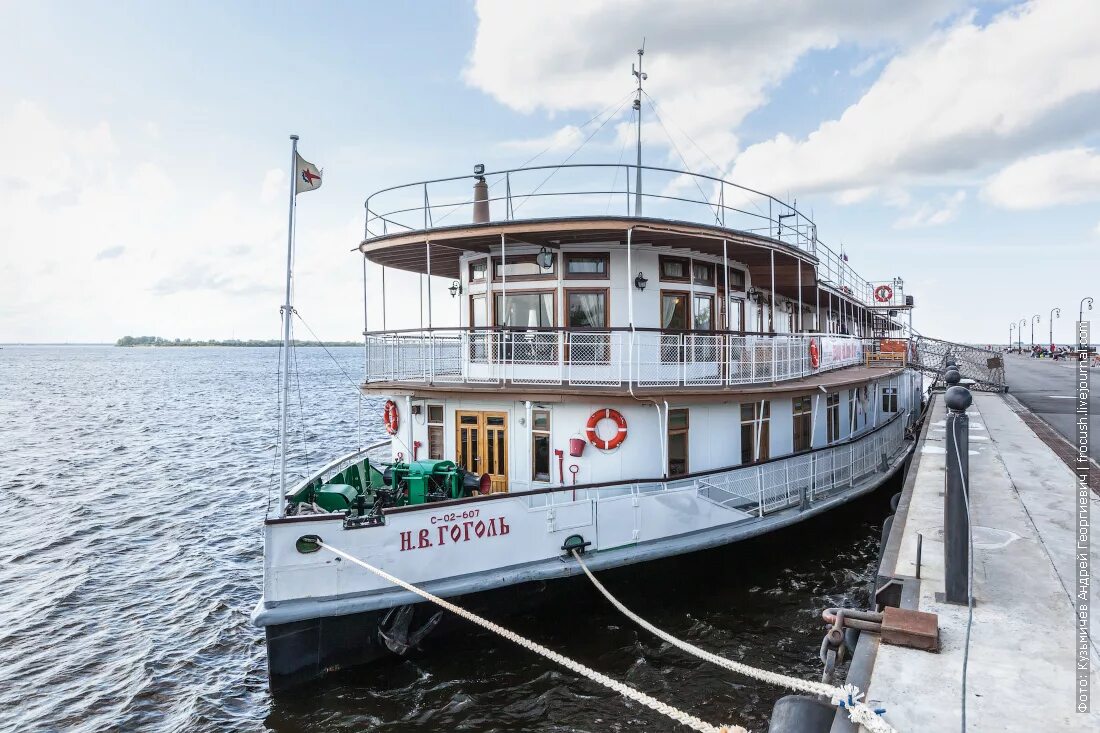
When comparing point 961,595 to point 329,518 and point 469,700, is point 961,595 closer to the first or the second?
point 469,700

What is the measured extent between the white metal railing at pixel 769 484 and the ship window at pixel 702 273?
4.25 m

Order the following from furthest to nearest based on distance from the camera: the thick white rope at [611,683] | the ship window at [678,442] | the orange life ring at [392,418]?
1. the orange life ring at [392,418]
2. the ship window at [678,442]
3. the thick white rope at [611,683]

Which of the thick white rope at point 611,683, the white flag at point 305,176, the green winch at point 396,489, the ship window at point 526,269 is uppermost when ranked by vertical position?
the white flag at point 305,176

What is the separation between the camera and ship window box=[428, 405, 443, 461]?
13.3 metres

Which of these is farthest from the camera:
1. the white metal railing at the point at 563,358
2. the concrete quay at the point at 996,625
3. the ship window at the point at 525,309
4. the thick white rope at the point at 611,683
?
the ship window at the point at 525,309

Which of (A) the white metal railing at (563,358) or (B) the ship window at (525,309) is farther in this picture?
(B) the ship window at (525,309)

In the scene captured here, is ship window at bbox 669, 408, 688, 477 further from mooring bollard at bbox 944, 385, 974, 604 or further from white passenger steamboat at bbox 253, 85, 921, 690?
mooring bollard at bbox 944, 385, 974, 604

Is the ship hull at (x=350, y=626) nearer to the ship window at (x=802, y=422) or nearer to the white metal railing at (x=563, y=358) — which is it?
the white metal railing at (x=563, y=358)

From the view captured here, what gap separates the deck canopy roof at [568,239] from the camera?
11.4 m

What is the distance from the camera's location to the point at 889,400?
25.9 m

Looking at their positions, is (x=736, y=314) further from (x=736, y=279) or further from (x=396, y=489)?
(x=396, y=489)

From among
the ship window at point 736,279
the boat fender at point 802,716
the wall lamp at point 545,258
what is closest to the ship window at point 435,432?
the wall lamp at point 545,258

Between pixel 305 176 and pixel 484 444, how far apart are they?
5.87m

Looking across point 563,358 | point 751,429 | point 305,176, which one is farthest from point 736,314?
point 305,176
